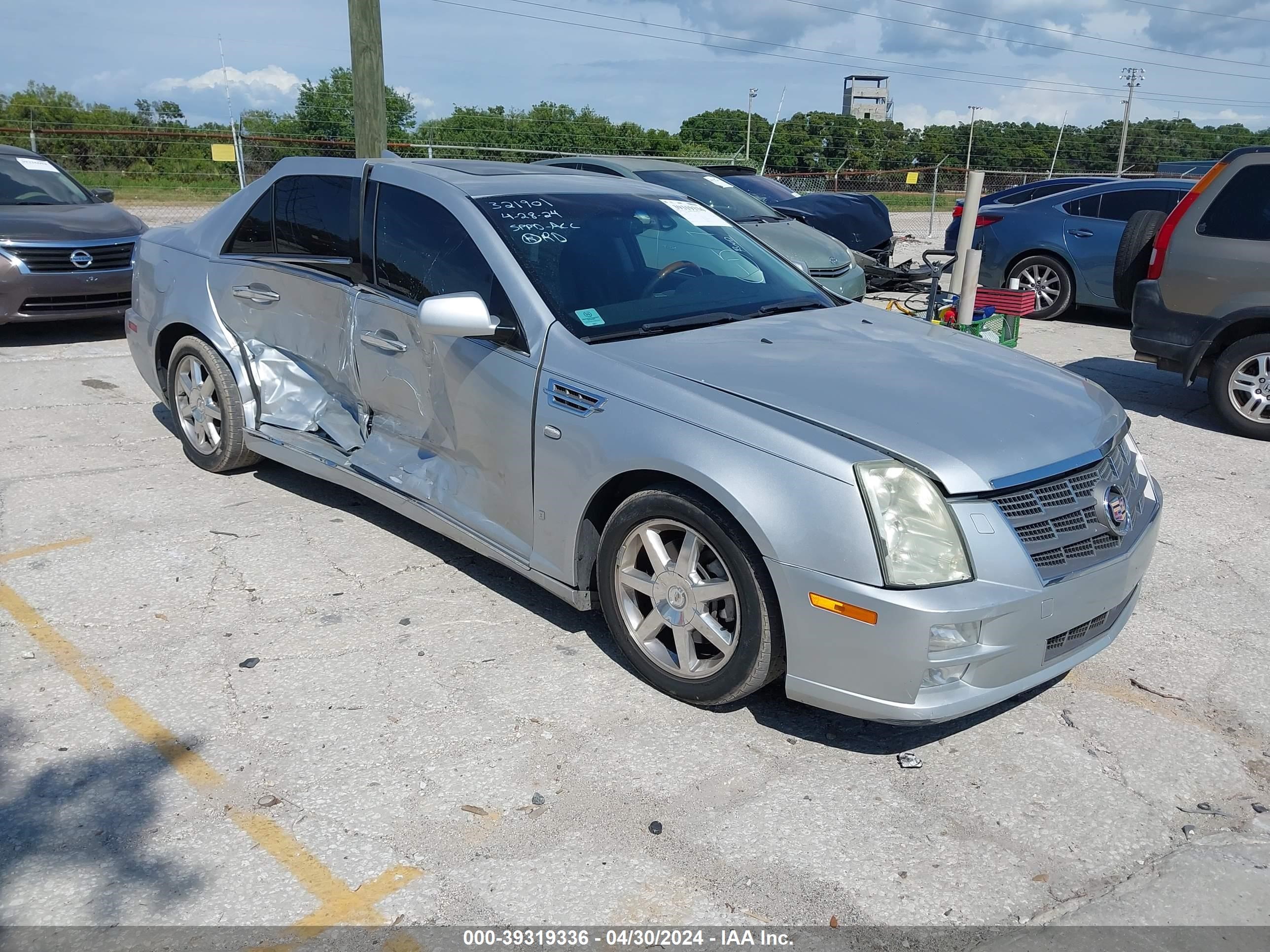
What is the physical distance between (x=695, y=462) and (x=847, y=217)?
34.5 feet

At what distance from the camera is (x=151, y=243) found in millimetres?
5941

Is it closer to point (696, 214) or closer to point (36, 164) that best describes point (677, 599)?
point (696, 214)

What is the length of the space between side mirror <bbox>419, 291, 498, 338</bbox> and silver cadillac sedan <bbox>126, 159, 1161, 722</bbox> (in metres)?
0.01

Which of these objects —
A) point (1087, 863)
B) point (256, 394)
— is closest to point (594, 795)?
point (1087, 863)

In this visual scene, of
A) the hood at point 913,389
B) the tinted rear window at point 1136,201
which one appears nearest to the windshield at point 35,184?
the hood at point 913,389

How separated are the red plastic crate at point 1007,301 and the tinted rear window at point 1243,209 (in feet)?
6.86

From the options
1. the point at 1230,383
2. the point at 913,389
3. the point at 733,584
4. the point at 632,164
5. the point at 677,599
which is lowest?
the point at 677,599

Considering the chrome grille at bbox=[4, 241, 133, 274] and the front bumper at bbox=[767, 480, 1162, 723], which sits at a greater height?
the chrome grille at bbox=[4, 241, 133, 274]

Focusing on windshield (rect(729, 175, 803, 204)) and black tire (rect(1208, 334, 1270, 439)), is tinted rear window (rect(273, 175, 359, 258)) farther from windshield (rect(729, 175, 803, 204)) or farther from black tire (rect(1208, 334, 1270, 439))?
windshield (rect(729, 175, 803, 204))

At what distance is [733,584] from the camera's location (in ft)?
10.6

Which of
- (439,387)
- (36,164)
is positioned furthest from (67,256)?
(439,387)

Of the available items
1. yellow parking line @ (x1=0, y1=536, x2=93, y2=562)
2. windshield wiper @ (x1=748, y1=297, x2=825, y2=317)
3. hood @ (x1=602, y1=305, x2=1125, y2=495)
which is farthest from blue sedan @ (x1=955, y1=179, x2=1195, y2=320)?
yellow parking line @ (x1=0, y1=536, x2=93, y2=562)

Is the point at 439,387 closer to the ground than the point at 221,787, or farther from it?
farther from it

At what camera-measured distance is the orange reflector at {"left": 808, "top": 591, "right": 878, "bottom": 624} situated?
2932 millimetres
